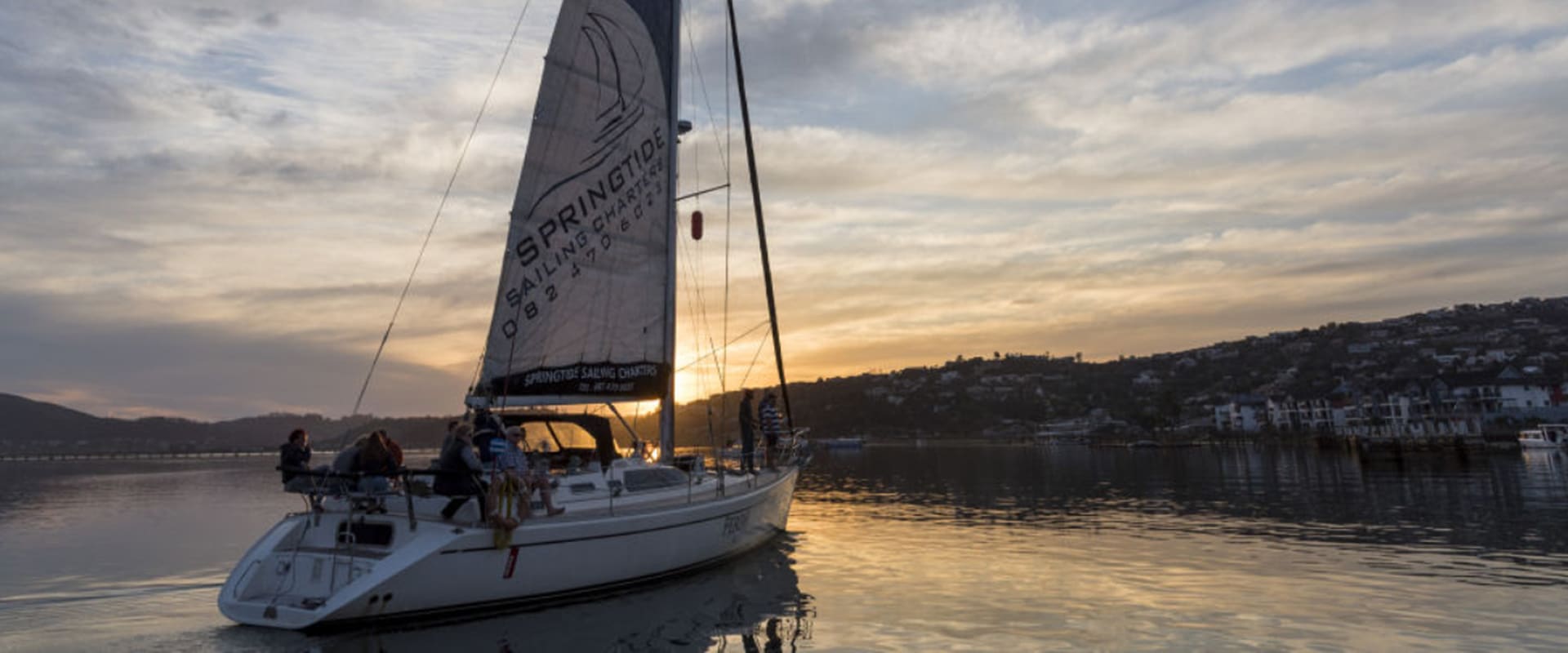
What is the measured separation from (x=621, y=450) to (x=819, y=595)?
493cm

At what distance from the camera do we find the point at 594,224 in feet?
53.6

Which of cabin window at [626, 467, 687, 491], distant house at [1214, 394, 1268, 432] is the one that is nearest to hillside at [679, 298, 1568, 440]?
distant house at [1214, 394, 1268, 432]

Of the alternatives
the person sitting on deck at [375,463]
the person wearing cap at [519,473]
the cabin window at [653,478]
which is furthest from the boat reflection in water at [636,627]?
the person sitting on deck at [375,463]

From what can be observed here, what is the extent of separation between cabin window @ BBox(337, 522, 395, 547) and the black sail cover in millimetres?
3839

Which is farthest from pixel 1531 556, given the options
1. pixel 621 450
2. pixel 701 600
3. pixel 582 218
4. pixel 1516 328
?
pixel 1516 328

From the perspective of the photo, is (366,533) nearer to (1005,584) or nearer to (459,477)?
(459,477)

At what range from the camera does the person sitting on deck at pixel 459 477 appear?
11.8m

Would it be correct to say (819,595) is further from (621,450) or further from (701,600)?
(621,450)

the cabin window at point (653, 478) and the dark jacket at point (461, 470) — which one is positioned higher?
the dark jacket at point (461, 470)

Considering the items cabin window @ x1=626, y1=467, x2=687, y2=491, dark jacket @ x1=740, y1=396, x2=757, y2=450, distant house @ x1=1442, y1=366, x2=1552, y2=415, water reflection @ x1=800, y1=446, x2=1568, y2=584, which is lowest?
water reflection @ x1=800, y1=446, x2=1568, y2=584

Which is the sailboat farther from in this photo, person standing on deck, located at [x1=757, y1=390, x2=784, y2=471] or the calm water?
person standing on deck, located at [x1=757, y1=390, x2=784, y2=471]

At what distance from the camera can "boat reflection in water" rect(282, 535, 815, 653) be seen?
1093 cm

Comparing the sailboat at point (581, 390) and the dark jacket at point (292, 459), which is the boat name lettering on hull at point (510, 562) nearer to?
the sailboat at point (581, 390)

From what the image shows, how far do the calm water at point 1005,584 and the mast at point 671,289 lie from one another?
277cm
